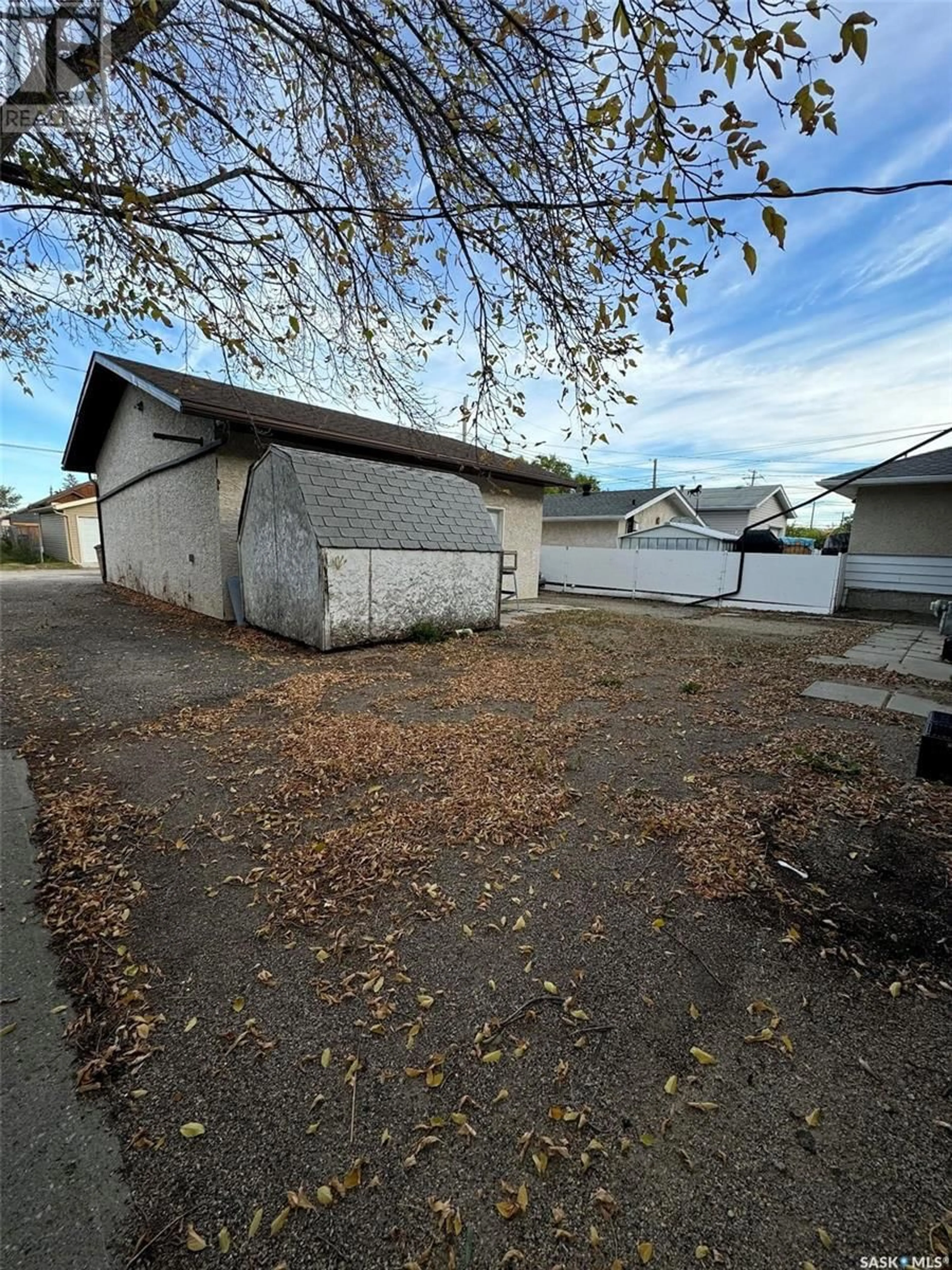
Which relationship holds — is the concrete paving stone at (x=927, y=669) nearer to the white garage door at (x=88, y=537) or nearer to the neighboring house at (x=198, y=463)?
the neighboring house at (x=198, y=463)

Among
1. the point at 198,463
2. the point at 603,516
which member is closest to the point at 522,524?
the point at 198,463

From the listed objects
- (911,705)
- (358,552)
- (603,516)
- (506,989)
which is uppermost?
(603,516)

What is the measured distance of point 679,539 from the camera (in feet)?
63.4

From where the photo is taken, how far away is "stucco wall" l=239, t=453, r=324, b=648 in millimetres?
6684

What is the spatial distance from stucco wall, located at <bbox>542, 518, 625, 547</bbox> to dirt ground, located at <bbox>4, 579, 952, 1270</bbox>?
17335mm

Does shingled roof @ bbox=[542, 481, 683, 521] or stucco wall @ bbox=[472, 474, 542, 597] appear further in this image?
shingled roof @ bbox=[542, 481, 683, 521]

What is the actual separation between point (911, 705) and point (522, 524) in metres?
9.83

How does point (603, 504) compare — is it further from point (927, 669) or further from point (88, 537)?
point (88, 537)

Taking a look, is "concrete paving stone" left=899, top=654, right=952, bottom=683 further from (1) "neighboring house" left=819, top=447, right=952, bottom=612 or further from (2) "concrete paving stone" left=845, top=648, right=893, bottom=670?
→ (1) "neighboring house" left=819, top=447, right=952, bottom=612

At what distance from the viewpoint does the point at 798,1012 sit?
1.74 metres

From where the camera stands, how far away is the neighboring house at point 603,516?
20.7 m

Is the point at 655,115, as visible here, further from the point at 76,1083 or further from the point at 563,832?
the point at 76,1083

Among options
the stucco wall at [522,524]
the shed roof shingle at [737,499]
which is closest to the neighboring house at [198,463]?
the stucco wall at [522,524]

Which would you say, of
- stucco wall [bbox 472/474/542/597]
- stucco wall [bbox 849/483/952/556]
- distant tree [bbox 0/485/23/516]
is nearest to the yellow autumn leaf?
stucco wall [bbox 472/474/542/597]
